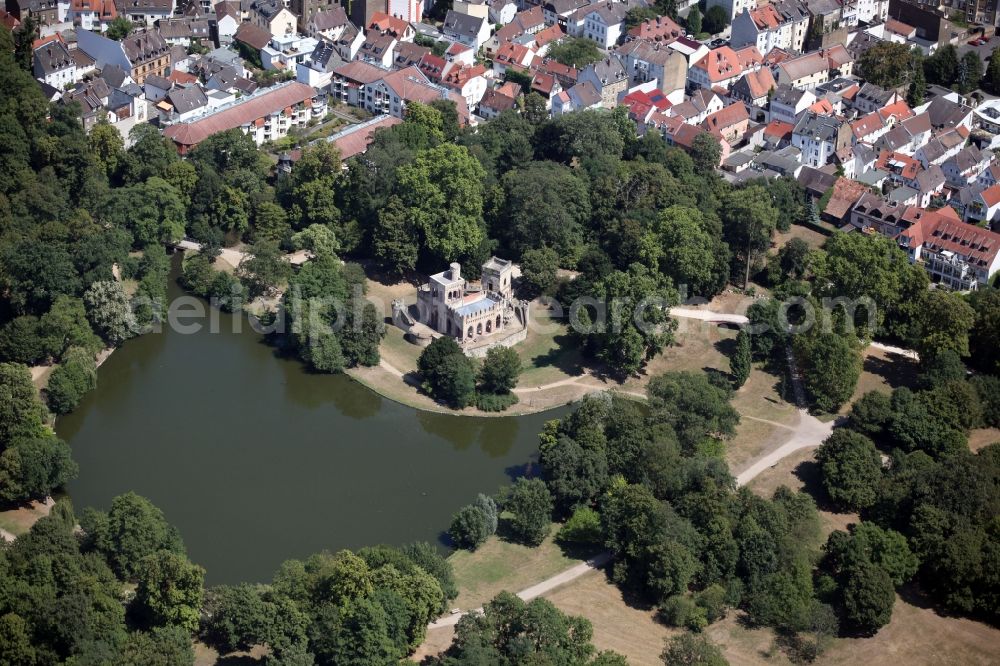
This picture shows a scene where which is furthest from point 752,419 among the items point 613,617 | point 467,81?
point 467,81

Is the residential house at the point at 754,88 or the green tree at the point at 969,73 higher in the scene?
the green tree at the point at 969,73

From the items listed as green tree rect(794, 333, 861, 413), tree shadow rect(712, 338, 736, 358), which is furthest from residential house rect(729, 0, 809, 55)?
green tree rect(794, 333, 861, 413)

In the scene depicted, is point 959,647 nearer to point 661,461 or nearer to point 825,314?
point 661,461

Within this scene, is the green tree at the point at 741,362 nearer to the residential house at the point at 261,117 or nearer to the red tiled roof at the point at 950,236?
the red tiled roof at the point at 950,236

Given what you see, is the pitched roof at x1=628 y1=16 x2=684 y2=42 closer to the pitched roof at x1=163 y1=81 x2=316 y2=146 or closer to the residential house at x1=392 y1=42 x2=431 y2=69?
the residential house at x1=392 y1=42 x2=431 y2=69

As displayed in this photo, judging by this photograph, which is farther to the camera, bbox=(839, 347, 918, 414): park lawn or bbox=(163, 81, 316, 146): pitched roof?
bbox=(163, 81, 316, 146): pitched roof

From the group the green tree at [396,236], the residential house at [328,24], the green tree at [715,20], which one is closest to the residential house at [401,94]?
the residential house at [328,24]
